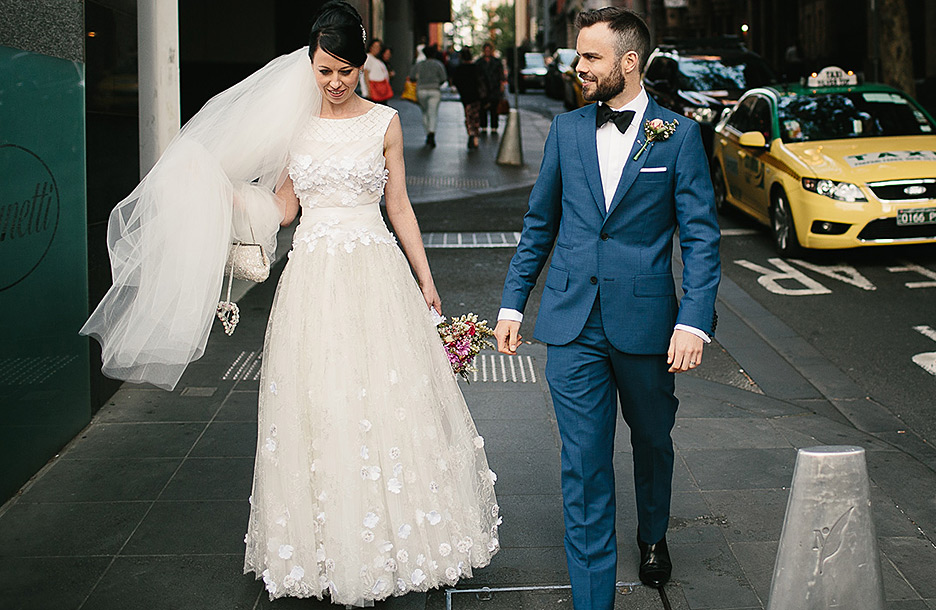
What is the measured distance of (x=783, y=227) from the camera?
10742 mm

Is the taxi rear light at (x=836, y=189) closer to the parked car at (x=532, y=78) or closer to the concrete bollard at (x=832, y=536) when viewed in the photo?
the concrete bollard at (x=832, y=536)

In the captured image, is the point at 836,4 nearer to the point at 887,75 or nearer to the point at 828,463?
the point at 887,75

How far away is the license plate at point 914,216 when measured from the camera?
9805 millimetres

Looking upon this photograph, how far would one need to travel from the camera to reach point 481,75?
68.3ft

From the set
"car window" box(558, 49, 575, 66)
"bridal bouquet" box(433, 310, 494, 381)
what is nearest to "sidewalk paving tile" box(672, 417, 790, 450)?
"bridal bouquet" box(433, 310, 494, 381)

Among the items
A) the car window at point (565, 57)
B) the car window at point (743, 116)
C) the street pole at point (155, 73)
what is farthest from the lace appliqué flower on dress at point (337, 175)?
the car window at point (565, 57)

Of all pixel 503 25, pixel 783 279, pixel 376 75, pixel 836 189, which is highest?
pixel 503 25

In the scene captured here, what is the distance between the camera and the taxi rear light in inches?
389

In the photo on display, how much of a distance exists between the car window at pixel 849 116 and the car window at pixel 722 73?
6.18 meters

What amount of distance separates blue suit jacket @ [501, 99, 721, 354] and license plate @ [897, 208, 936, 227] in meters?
6.84

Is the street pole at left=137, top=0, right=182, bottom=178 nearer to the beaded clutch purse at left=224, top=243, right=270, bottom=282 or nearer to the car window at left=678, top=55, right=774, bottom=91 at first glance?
the beaded clutch purse at left=224, top=243, right=270, bottom=282

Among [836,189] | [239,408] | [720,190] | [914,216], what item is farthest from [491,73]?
[239,408]

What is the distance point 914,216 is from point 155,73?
265 inches

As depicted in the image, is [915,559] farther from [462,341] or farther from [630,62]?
[630,62]
